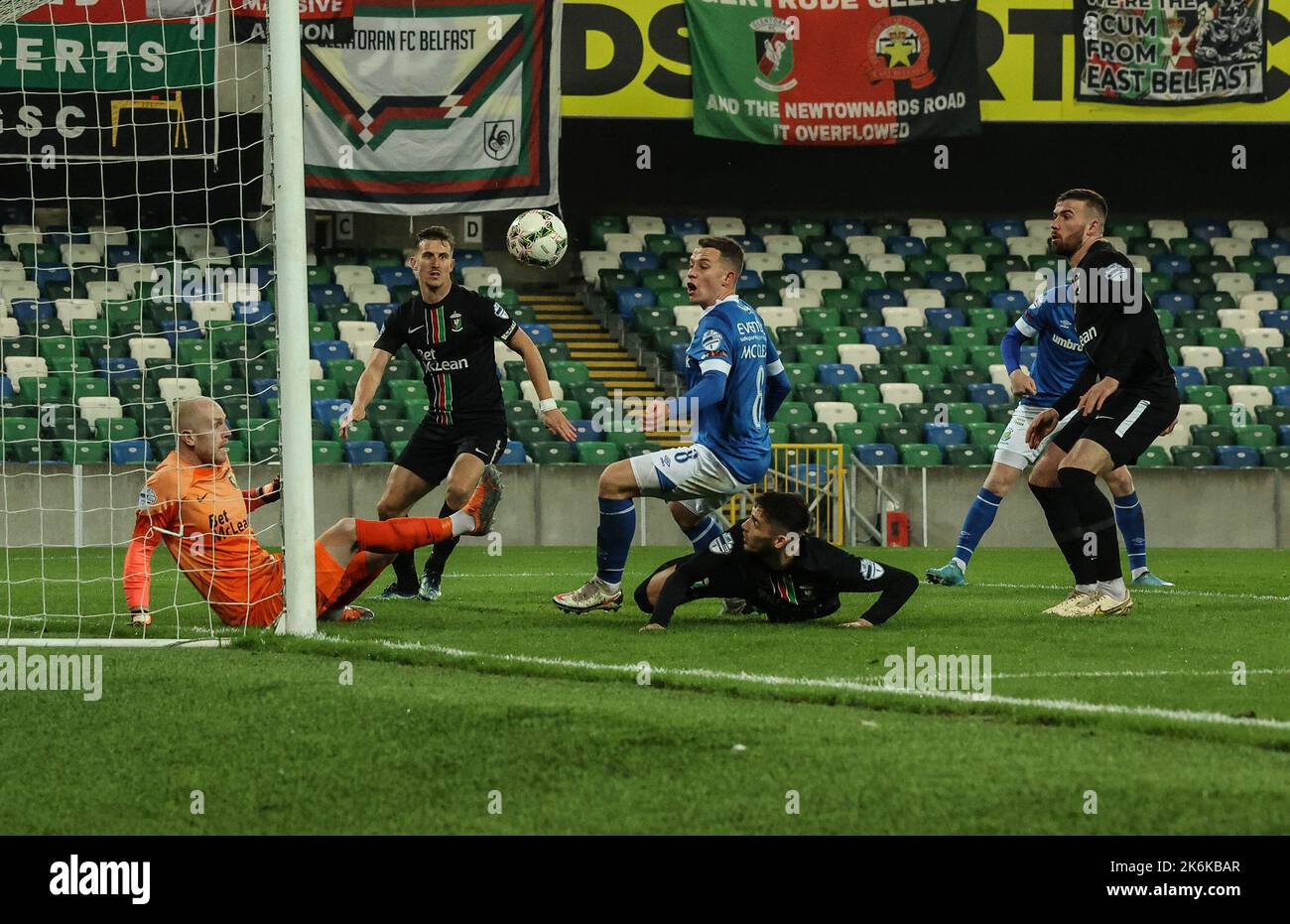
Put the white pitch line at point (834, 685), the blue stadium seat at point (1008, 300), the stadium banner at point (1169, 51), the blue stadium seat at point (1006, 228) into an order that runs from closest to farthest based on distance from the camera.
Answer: the white pitch line at point (834, 685) < the stadium banner at point (1169, 51) < the blue stadium seat at point (1008, 300) < the blue stadium seat at point (1006, 228)

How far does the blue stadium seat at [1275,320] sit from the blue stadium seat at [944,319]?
4918 mm

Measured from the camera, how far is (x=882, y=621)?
335 inches

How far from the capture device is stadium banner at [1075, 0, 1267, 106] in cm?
2552

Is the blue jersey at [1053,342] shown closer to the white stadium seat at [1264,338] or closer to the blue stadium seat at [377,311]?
the blue stadium seat at [377,311]

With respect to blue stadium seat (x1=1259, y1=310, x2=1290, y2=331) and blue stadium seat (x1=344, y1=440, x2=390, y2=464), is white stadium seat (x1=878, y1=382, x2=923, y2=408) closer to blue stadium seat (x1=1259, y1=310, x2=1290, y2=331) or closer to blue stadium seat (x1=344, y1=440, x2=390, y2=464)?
blue stadium seat (x1=1259, y1=310, x2=1290, y2=331)

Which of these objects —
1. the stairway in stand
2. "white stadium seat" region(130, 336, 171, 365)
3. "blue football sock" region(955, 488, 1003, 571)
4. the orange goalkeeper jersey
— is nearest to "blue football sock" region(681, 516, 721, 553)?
the orange goalkeeper jersey

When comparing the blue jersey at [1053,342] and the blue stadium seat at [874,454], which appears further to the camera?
the blue stadium seat at [874,454]

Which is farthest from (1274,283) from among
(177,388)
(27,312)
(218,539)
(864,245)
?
(218,539)

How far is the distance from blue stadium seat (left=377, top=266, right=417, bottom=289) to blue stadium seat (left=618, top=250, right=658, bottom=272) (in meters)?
3.51

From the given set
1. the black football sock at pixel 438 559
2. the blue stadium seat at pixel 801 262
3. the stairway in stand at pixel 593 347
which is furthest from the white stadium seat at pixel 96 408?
the black football sock at pixel 438 559

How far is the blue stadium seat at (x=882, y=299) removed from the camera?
26438mm

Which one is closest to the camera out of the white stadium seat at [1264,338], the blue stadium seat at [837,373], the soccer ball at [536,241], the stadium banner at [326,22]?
the soccer ball at [536,241]

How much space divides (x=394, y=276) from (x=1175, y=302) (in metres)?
12.5

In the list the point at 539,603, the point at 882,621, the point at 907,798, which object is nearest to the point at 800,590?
the point at 882,621
